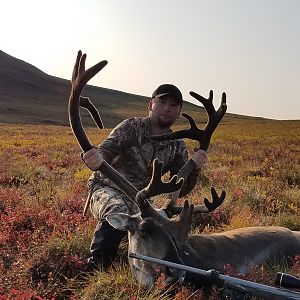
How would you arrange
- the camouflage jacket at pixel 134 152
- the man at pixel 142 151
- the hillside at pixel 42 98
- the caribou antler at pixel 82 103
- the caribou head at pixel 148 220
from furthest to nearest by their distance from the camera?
the hillside at pixel 42 98, the camouflage jacket at pixel 134 152, the man at pixel 142 151, the caribou antler at pixel 82 103, the caribou head at pixel 148 220

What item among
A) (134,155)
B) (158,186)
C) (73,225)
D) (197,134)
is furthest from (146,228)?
(73,225)

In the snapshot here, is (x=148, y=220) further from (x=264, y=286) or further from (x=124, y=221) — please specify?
(x=264, y=286)

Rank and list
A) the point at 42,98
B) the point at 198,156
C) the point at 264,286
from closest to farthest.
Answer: the point at 264,286 < the point at 198,156 < the point at 42,98

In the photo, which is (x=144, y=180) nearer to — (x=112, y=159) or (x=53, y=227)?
(x=112, y=159)

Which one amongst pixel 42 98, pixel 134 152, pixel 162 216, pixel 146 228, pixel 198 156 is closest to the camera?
pixel 146 228

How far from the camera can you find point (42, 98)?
10481 cm

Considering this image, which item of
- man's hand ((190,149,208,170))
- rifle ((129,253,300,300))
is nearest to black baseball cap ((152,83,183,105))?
man's hand ((190,149,208,170))

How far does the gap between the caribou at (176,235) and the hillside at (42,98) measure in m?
68.3

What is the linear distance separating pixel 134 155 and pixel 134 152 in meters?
0.04

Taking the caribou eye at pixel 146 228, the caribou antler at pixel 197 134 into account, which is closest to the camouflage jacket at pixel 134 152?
the caribou antler at pixel 197 134

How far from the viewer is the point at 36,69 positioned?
128625 millimetres

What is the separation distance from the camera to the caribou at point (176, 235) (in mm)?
4820

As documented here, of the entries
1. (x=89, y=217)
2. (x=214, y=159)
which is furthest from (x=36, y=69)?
(x=89, y=217)

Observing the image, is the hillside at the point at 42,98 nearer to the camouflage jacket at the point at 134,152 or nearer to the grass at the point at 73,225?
the grass at the point at 73,225
